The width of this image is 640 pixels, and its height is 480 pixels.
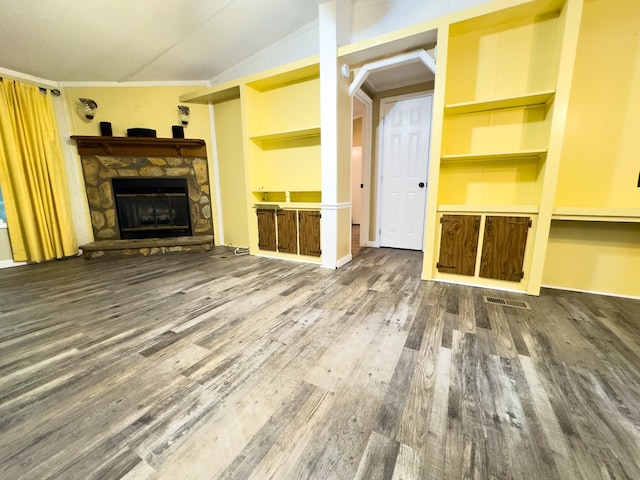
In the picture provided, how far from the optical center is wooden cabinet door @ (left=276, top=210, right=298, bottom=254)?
3506 millimetres

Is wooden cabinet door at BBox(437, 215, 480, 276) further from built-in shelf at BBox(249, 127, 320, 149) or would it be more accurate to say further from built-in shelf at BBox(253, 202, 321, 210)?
built-in shelf at BBox(249, 127, 320, 149)

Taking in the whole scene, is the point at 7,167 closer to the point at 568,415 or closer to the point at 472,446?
the point at 472,446

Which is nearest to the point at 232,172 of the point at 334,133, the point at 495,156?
the point at 334,133

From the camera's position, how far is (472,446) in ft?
3.11

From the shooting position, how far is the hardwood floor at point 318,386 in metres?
0.91

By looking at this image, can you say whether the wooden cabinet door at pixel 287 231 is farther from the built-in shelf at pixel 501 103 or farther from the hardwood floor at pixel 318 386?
the built-in shelf at pixel 501 103

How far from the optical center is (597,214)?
210cm

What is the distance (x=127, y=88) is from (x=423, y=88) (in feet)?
15.0

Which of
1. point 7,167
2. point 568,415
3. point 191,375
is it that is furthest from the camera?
point 7,167

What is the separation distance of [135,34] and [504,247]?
15.6 feet

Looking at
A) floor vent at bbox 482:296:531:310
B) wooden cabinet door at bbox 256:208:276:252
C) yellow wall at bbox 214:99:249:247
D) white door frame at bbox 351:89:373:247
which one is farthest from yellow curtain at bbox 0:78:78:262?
floor vent at bbox 482:296:531:310

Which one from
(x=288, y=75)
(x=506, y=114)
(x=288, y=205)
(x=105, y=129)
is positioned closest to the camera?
(x=506, y=114)

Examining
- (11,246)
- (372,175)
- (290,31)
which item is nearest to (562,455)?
(372,175)

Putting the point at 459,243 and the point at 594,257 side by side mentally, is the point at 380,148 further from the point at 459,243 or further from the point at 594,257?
the point at 594,257
